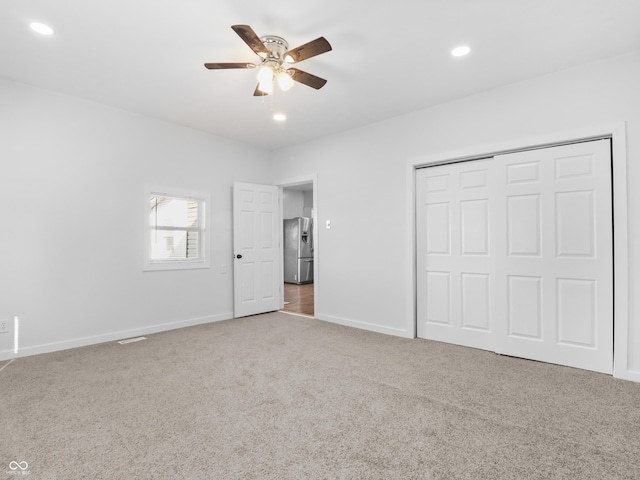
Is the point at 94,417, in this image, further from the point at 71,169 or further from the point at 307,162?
the point at 307,162

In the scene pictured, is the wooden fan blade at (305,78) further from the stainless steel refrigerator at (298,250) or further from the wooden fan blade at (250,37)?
the stainless steel refrigerator at (298,250)

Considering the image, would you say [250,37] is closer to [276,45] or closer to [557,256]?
[276,45]

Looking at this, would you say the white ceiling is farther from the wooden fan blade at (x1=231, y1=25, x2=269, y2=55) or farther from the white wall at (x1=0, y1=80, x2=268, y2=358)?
the white wall at (x1=0, y1=80, x2=268, y2=358)

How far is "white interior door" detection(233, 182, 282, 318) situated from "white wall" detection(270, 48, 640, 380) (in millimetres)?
649

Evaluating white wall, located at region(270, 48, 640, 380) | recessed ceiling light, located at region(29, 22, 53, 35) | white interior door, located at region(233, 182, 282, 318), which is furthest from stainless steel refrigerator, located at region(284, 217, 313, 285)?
recessed ceiling light, located at region(29, 22, 53, 35)

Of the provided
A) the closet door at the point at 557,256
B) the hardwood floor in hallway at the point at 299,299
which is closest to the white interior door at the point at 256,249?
the hardwood floor in hallway at the point at 299,299

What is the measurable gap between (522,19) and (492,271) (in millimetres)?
2243

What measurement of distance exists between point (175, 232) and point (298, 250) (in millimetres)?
4687

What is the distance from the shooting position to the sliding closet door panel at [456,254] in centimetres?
356

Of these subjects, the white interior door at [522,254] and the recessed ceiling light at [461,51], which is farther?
the white interior door at [522,254]

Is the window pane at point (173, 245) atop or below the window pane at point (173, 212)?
below

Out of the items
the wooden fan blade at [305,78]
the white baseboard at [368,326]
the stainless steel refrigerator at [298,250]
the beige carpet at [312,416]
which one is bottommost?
the beige carpet at [312,416]

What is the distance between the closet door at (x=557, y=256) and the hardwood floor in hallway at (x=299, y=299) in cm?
295

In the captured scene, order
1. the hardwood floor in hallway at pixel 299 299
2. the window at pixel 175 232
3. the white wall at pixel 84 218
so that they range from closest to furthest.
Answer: the white wall at pixel 84 218, the window at pixel 175 232, the hardwood floor in hallway at pixel 299 299
